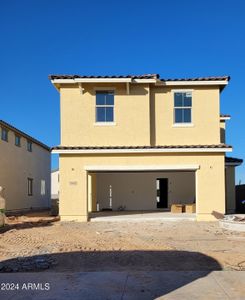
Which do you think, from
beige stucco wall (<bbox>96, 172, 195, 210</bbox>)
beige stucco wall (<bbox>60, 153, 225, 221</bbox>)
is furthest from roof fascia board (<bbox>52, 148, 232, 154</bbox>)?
beige stucco wall (<bbox>96, 172, 195, 210</bbox>)

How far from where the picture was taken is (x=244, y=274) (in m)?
8.44

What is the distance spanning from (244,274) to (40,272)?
169 inches

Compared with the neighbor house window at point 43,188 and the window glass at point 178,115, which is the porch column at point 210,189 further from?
the neighbor house window at point 43,188

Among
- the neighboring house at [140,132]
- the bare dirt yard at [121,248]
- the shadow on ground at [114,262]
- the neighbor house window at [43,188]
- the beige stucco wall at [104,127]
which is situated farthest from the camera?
the neighbor house window at [43,188]

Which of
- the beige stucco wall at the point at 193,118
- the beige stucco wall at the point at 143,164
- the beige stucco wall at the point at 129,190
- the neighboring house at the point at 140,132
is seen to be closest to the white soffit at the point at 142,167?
the neighboring house at the point at 140,132

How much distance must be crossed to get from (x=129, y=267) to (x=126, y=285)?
1.66 m

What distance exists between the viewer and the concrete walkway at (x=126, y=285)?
23.4 feet

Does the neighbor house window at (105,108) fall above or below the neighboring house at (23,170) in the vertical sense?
above

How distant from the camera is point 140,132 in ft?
66.6

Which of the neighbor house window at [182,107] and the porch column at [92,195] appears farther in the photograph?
the porch column at [92,195]

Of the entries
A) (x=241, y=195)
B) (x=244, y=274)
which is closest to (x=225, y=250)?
(x=244, y=274)

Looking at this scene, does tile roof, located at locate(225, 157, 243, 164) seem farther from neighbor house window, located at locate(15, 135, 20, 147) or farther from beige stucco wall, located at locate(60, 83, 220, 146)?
neighbor house window, located at locate(15, 135, 20, 147)

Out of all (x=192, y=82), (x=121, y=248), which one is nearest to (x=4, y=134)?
(x=192, y=82)

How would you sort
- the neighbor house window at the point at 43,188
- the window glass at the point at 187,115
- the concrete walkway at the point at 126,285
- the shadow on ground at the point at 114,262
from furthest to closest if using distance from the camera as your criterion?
Answer: the neighbor house window at the point at 43,188 → the window glass at the point at 187,115 → the shadow on ground at the point at 114,262 → the concrete walkway at the point at 126,285
